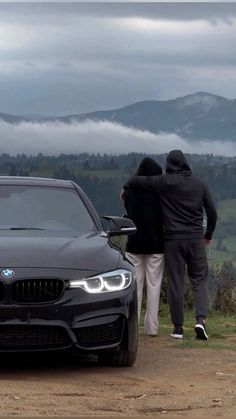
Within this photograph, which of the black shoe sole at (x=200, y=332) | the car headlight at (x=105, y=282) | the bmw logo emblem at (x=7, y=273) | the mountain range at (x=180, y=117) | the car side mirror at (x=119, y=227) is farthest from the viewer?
the mountain range at (x=180, y=117)

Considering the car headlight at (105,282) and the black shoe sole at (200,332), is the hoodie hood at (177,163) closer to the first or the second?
the black shoe sole at (200,332)

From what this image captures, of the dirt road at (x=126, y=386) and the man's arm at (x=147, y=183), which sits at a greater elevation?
the man's arm at (x=147, y=183)

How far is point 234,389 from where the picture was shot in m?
6.54

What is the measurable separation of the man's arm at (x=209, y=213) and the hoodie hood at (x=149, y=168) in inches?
20.9

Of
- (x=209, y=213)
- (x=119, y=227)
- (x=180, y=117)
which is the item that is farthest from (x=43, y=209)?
(x=180, y=117)

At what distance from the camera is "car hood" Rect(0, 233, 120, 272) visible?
6605 mm

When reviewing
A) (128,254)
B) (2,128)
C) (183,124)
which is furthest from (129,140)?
(128,254)

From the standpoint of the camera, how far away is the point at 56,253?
6770 millimetres

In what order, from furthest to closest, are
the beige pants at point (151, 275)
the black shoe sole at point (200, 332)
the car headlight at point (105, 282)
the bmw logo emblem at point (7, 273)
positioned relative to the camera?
the beige pants at point (151, 275) < the black shoe sole at point (200, 332) < the car headlight at point (105, 282) < the bmw logo emblem at point (7, 273)

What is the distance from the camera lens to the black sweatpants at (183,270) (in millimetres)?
8930

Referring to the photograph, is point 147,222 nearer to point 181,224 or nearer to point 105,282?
point 181,224

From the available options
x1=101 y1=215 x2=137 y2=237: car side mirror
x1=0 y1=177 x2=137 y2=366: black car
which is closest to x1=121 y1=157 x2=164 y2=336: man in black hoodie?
x1=101 y1=215 x2=137 y2=237: car side mirror

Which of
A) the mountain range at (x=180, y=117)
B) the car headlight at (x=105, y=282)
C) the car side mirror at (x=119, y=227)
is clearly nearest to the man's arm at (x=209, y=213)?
the car side mirror at (x=119, y=227)

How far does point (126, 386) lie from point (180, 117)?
86609 mm
